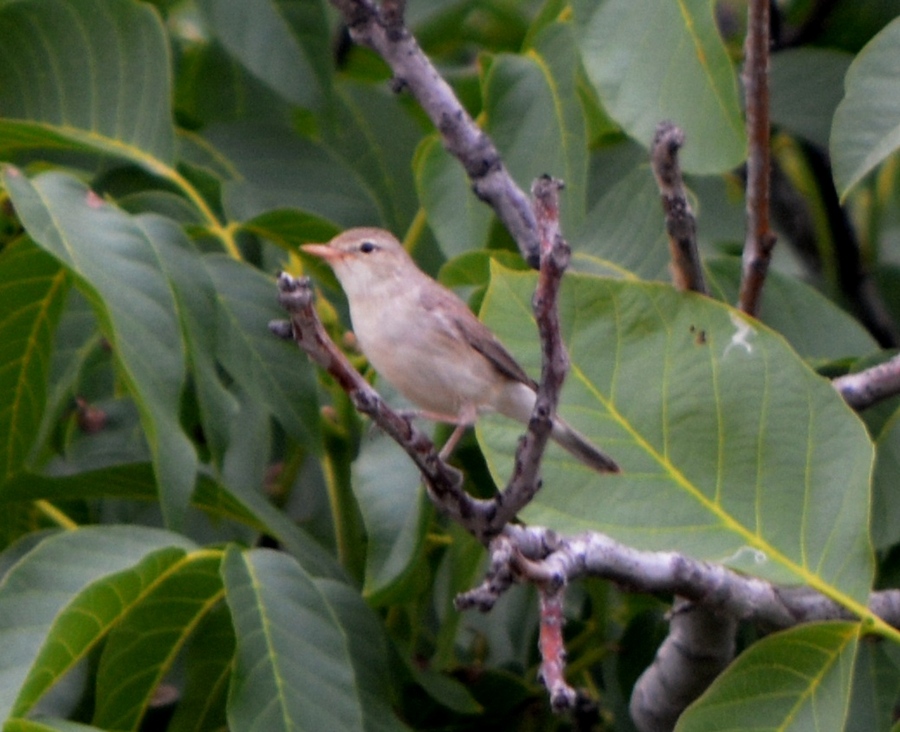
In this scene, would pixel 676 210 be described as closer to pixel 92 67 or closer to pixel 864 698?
pixel 864 698

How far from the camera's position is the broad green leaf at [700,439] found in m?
1.80

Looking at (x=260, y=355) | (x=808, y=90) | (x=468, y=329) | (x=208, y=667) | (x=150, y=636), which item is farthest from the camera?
(x=808, y=90)

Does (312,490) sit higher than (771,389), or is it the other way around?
(771,389)

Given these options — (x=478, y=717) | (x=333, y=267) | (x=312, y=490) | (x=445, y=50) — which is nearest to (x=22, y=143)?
(x=333, y=267)

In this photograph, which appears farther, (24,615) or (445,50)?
(445,50)

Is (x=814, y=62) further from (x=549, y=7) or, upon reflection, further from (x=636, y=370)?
(x=636, y=370)

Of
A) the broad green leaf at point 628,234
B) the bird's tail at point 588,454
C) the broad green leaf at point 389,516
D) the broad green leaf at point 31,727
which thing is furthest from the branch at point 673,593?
the broad green leaf at point 628,234

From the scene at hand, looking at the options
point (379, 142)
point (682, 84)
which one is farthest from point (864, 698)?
point (379, 142)

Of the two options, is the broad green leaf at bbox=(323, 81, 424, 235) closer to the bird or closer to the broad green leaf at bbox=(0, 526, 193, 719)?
the bird

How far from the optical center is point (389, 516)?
2160mm

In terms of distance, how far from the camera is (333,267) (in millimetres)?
2725

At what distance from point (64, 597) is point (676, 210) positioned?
110cm

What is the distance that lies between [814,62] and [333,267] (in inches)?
53.6

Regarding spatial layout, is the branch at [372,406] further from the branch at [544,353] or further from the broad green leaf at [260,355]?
the broad green leaf at [260,355]
